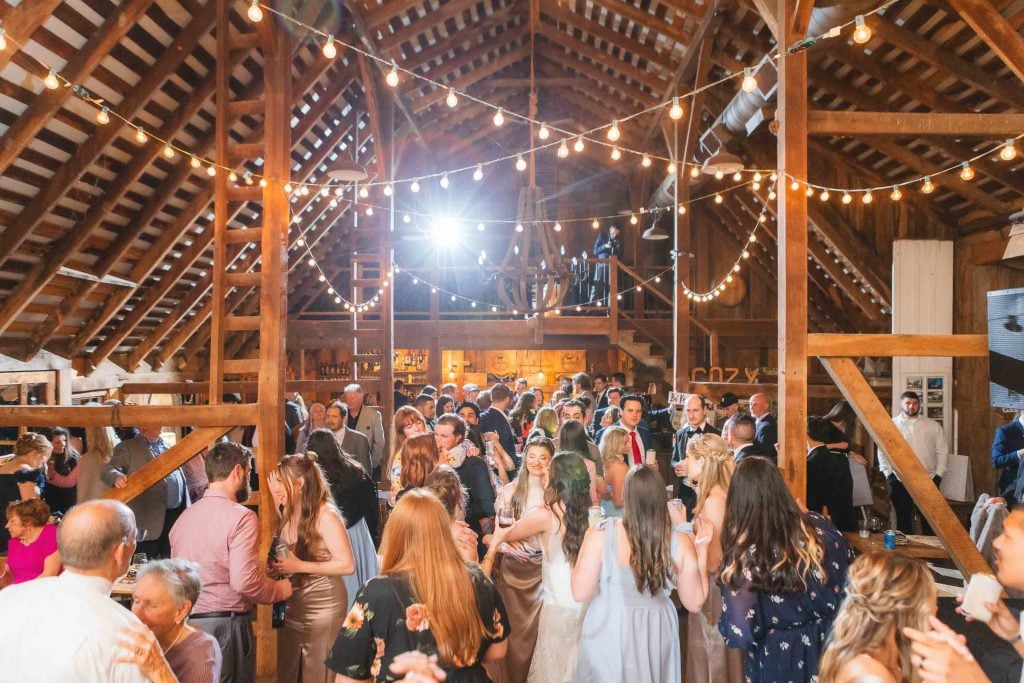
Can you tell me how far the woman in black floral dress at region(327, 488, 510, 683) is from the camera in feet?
6.27

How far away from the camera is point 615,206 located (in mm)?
14594

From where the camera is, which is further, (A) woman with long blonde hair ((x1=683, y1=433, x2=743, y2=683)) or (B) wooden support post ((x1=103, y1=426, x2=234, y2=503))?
(B) wooden support post ((x1=103, y1=426, x2=234, y2=503))

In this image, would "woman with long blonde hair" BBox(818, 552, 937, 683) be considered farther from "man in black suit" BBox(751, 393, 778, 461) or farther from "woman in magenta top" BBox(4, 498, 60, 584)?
"man in black suit" BBox(751, 393, 778, 461)

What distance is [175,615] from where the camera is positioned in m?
2.03

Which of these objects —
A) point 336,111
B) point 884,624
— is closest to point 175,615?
point 884,624

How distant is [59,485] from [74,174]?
8.77ft

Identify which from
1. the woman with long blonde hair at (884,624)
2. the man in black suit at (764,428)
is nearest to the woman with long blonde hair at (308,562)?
the woman with long blonde hair at (884,624)

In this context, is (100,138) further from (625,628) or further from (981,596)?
(981,596)

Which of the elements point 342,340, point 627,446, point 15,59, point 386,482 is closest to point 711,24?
point 627,446

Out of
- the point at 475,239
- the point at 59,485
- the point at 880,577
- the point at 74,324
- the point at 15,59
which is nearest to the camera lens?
the point at 880,577

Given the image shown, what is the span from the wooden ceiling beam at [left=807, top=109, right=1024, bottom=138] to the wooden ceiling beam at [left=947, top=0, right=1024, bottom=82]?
1.12ft

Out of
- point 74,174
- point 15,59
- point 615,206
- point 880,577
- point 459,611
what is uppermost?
point 615,206

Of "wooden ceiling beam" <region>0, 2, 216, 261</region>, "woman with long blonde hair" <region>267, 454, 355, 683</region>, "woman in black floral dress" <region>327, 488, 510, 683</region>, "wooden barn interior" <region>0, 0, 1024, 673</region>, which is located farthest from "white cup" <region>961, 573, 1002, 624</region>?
"wooden ceiling beam" <region>0, 2, 216, 261</region>

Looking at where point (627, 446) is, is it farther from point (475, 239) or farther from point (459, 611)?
point (475, 239)
